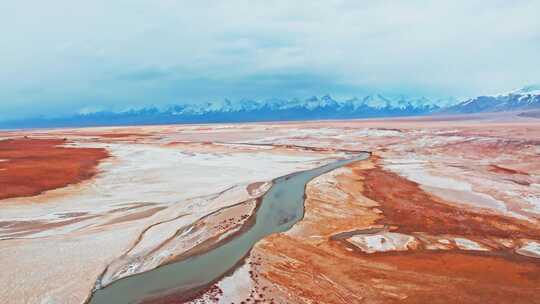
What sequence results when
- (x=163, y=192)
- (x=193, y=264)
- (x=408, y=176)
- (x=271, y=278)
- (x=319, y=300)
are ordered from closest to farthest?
1. (x=319, y=300)
2. (x=271, y=278)
3. (x=193, y=264)
4. (x=163, y=192)
5. (x=408, y=176)

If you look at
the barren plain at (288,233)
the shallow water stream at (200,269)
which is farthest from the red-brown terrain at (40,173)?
the shallow water stream at (200,269)

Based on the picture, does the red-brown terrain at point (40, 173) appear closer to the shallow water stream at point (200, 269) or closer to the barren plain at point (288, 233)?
the barren plain at point (288, 233)

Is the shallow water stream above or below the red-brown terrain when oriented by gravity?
below

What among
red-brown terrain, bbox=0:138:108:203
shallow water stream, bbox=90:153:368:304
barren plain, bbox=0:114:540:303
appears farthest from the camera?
red-brown terrain, bbox=0:138:108:203

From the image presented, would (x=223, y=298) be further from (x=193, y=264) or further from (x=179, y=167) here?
(x=179, y=167)

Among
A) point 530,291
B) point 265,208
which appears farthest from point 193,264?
point 530,291

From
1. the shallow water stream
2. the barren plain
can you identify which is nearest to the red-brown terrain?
the barren plain

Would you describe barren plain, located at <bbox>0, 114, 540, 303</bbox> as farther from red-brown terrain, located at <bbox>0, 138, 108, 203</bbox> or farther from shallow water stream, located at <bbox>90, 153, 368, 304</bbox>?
shallow water stream, located at <bbox>90, 153, 368, 304</bbox>

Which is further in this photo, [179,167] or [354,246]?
[179,167]
